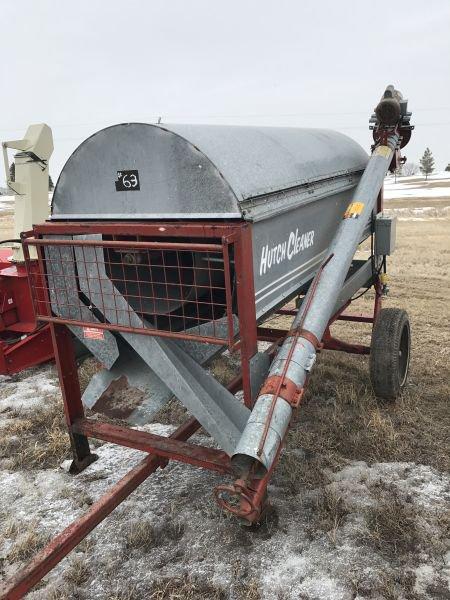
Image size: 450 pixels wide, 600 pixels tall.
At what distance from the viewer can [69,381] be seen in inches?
132

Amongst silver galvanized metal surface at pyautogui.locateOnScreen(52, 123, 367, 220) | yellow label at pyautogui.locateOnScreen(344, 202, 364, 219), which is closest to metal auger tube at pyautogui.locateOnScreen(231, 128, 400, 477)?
yellow label at pyautogui.locateOnScreen(344, 202, 364, 219)

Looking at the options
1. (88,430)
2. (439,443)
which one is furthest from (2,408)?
(439,443)

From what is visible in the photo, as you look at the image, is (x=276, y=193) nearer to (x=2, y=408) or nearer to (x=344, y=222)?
(x=344, y=222)

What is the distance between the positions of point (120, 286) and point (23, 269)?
2.58m

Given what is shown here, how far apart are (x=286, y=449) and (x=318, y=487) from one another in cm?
50

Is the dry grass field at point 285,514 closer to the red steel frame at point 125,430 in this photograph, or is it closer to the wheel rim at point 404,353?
the wheel rim at point 404,353

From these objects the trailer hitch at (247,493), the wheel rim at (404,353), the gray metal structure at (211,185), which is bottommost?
the wheel rim at (404,353)

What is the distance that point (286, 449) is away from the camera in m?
3.79

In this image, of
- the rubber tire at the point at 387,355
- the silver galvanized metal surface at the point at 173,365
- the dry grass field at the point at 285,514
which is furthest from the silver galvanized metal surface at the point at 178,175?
the dry grass field at the point at 285,514

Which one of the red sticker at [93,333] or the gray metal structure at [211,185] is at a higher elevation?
the gray metal structure at [211,185]

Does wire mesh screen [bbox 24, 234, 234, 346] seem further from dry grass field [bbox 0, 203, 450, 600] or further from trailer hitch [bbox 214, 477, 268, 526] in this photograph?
dry grass field [bbox 0, 203, 450, 600]

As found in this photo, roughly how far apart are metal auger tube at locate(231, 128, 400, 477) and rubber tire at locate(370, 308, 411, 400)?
1.12m

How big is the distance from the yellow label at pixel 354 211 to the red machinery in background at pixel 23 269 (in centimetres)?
314

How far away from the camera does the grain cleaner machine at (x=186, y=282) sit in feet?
8.01
